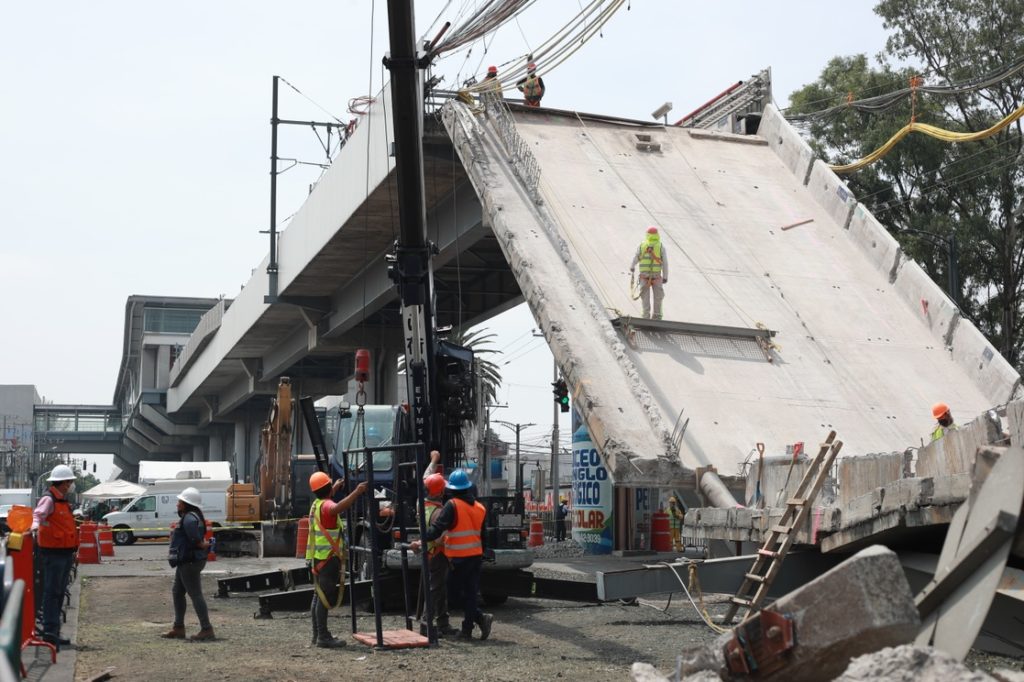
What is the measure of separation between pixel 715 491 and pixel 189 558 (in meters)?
6.79

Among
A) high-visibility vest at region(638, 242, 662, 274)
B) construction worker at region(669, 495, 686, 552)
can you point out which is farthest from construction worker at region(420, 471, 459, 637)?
construction worker at region(669, 495, 686, 552)

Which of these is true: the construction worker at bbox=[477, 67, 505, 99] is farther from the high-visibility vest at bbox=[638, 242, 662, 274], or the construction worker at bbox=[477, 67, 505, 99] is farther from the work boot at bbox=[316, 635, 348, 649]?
the work boot at bbox=[316, 635, 348, 649]

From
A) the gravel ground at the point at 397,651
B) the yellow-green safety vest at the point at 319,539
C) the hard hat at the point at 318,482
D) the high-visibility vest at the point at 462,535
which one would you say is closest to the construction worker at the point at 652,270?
the gravel ground at the point at 397,651

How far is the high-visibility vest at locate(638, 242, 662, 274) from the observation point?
19.1 metres

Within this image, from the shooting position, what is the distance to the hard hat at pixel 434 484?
1361cm

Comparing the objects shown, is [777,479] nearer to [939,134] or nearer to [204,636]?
[204,636]

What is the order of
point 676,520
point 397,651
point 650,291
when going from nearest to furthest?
point 397,651 < point 650,291 < point 676,520

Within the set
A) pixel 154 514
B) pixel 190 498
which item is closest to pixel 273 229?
pixel 154 514

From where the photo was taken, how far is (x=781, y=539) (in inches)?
429

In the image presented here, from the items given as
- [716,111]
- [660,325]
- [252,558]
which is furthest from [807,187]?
[252,558]

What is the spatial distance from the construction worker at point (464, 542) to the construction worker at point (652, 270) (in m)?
7.53

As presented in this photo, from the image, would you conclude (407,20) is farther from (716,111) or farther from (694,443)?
(716,111)

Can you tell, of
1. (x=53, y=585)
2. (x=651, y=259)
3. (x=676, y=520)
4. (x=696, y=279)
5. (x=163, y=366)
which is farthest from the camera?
(x=163, y=366)

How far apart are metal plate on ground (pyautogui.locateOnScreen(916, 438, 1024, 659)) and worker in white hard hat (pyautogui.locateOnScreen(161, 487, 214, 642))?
7737 millimetres
